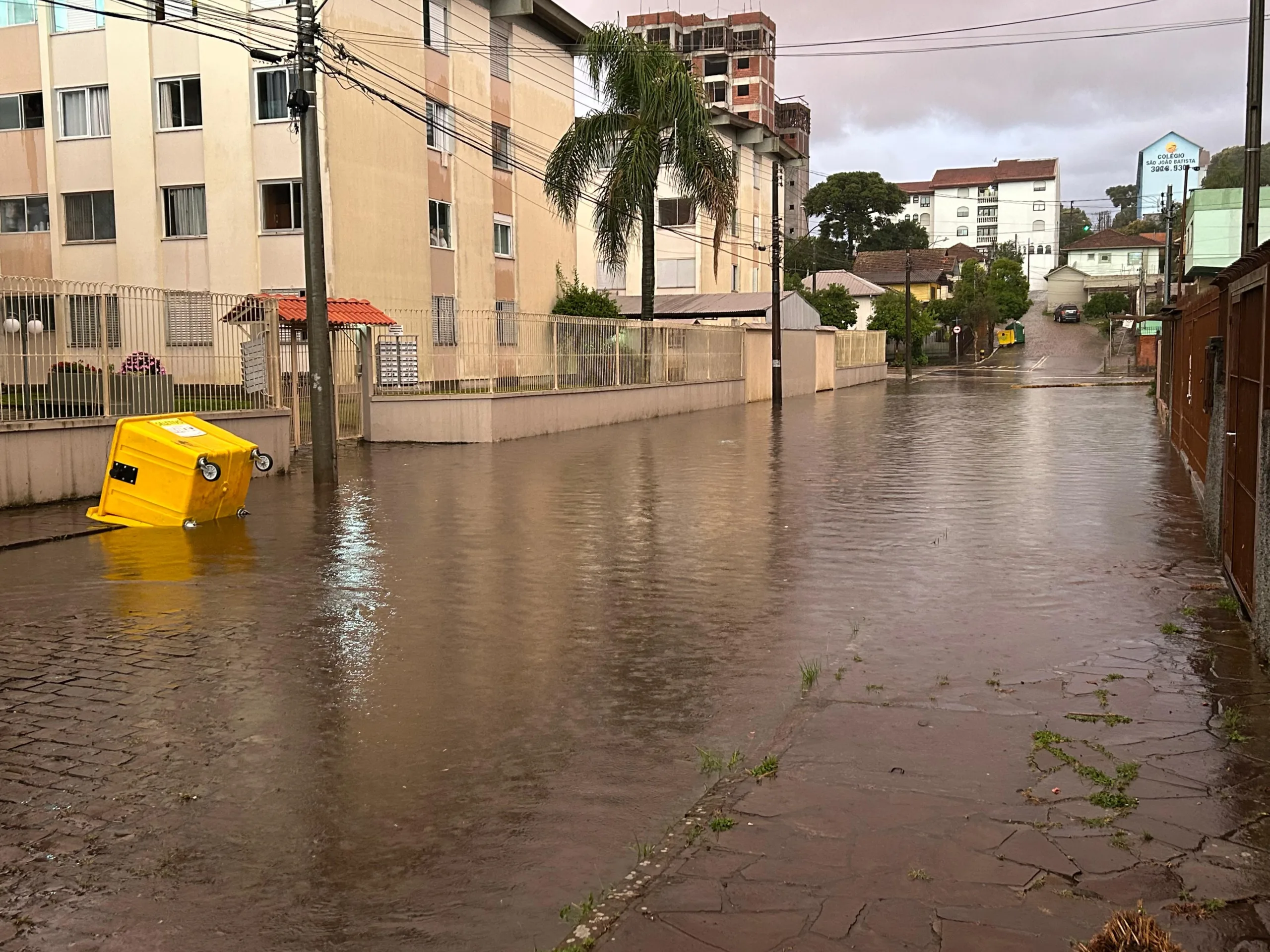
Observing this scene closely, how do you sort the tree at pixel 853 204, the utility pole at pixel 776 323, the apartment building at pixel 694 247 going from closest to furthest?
the utility pole at pixel 776 323
the apartment building at pixel 694 247
the tree at pixel 853 204

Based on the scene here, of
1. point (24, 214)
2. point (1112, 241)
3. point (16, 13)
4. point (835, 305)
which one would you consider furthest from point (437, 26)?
point (1112, 241)

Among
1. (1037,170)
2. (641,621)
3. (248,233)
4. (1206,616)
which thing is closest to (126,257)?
(248,233)

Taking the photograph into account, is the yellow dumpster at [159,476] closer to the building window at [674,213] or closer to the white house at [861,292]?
the building window at [674,213]

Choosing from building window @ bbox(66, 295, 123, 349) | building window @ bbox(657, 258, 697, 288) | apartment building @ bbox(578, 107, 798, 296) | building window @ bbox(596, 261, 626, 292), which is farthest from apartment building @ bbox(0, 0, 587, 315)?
building window @ bbox(657, 258, 697, 288)

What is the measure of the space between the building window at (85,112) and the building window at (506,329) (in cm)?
1561

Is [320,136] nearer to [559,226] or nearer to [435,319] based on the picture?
[435,319]

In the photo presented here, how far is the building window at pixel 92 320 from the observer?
14562 mm

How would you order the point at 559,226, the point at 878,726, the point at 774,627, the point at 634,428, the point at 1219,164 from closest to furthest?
the point at 878,726
the point at 774,627
the point at 634,428
the point at 559,226
the point at 1219,164

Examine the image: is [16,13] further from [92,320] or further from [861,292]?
[861,292]

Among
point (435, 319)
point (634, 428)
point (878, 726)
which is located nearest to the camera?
point (878, 726)

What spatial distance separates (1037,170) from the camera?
143875 mm

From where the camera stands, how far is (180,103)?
1270 inches

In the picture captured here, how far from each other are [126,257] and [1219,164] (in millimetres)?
113725

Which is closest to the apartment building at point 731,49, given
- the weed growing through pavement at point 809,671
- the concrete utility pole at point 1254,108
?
the concrete utility pole at point 1254,108
